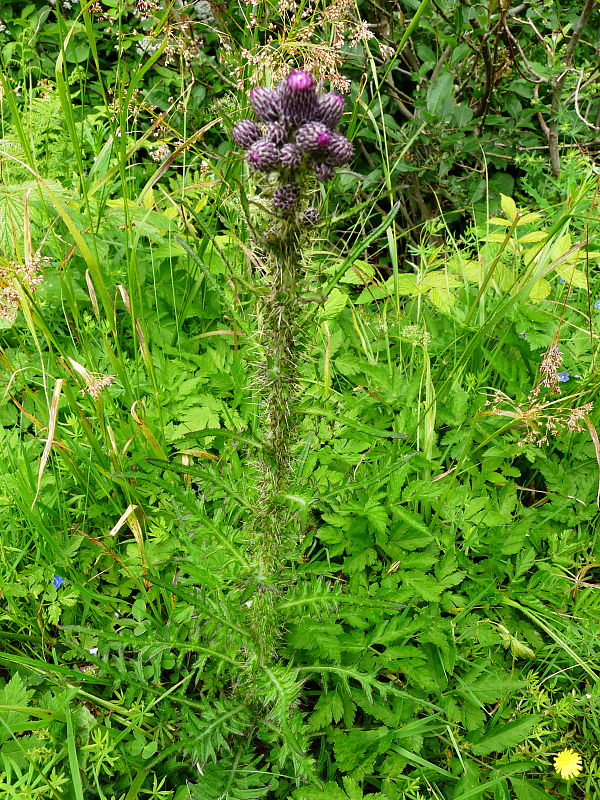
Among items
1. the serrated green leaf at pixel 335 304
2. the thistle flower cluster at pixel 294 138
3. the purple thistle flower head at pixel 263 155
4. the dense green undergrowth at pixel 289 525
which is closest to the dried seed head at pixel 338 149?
the thistle flower cluster at pixel 294 138

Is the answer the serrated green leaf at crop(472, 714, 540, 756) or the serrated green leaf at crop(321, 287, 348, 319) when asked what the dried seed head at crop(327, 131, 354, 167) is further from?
the serrated green leaf at crop(472, 714, 540, 756)

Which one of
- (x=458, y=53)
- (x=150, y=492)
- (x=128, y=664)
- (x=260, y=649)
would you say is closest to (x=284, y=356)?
(x=260, y=649)

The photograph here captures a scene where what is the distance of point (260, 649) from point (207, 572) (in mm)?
280

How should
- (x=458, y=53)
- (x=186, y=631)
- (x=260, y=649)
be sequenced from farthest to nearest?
(x=458, y=53)
(x=186, y=631)
(x=260, y=649)

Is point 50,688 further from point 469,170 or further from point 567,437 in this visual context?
point 469,170

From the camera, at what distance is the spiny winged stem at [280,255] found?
1.22 m

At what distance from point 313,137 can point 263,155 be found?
101 millimetres

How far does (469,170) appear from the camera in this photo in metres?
4.31

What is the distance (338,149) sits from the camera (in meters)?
1.22

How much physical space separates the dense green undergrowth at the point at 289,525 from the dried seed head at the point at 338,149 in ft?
0.67

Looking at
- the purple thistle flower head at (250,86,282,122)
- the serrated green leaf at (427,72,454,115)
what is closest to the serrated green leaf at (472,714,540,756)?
the purple thistle flower head at (250,86,282,122)

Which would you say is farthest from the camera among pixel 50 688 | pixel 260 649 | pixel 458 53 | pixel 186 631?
pixel 458 53

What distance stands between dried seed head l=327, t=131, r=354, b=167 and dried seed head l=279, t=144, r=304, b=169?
0.06 m

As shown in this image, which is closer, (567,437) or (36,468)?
(36,468)
